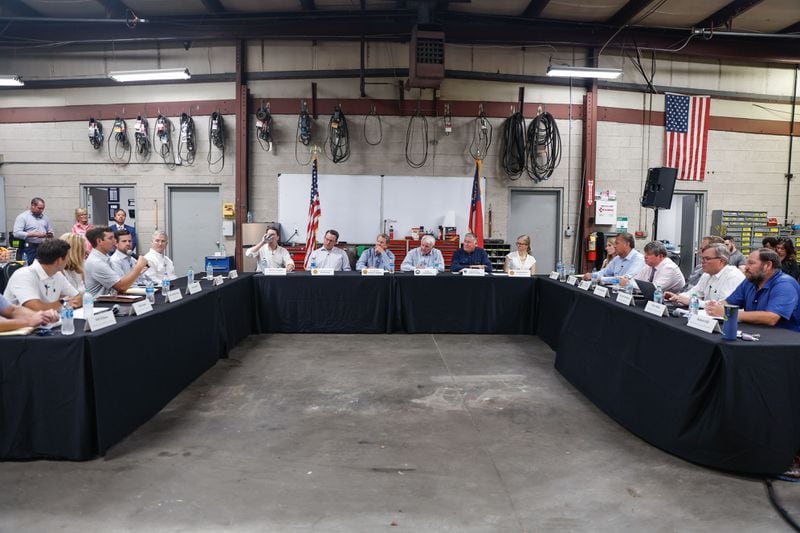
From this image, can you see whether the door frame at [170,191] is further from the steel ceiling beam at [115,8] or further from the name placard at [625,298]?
the name placard at [625,298]

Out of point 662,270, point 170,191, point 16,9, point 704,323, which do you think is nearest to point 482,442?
point 704,323

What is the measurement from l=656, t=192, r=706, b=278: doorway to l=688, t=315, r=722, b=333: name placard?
650 cm

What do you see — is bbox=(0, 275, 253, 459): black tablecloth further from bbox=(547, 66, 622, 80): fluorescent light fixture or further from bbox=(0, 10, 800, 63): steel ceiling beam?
bbox=(547, 66, 622, 80): fluorescent light fixture

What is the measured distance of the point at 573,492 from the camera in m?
2.57

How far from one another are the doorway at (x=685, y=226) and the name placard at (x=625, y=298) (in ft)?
18.9

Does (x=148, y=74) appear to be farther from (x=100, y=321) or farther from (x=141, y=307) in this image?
(x=100, y=321)

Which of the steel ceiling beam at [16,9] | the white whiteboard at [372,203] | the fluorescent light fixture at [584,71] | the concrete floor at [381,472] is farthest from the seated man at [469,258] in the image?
the steel ceiling beam at [16,9]

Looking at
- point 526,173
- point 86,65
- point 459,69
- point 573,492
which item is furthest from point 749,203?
point 86,65

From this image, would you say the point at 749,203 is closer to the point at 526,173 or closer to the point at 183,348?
the point at 526,173

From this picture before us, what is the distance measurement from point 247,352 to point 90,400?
92.6 inches

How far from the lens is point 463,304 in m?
5.95

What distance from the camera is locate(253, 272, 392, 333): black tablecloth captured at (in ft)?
19.3

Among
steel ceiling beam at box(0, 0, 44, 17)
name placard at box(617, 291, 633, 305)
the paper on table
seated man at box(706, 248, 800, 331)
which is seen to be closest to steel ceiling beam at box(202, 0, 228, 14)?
steel ceiling beam at box(0, 0, 44, 17)

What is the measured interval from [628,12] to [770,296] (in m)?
6.11
